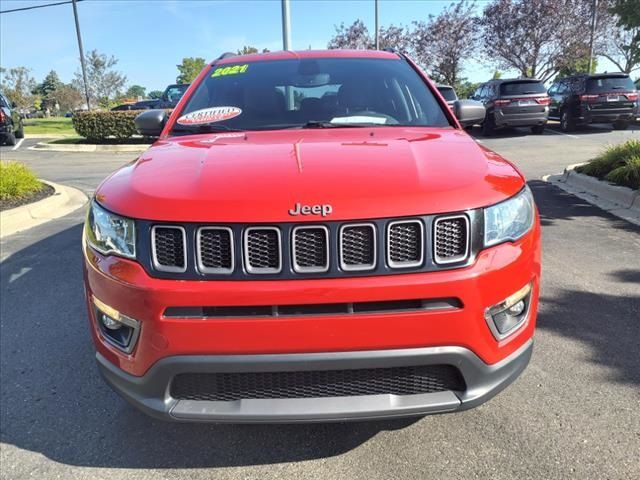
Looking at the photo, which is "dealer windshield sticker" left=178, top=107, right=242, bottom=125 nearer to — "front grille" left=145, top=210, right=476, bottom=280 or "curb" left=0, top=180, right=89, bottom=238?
"front grille" left=145, top=210, right=476, bottom=280

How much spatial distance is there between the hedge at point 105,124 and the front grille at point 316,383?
56.9 ft

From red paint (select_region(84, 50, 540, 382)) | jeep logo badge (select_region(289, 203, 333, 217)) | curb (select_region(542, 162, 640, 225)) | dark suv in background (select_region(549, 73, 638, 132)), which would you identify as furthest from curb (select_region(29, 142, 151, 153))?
jeep logo badge (select_region(289, 203, 333, 217))

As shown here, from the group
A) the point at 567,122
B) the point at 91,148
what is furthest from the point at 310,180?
the point at 567,122

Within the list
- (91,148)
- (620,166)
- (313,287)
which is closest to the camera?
(313,287)

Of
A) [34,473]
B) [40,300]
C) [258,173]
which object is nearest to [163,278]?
[258,173]

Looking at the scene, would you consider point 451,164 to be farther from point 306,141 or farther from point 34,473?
point 34,473

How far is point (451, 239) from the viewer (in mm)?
1901

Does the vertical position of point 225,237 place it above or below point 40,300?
above

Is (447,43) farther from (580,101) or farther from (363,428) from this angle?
(363,428)

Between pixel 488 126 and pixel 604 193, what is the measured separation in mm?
10474

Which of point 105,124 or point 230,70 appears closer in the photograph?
point 230,70

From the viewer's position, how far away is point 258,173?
6.85 feet

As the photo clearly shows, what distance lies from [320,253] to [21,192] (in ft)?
23.4

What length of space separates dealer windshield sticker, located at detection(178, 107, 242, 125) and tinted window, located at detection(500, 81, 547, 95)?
14.7 metres
